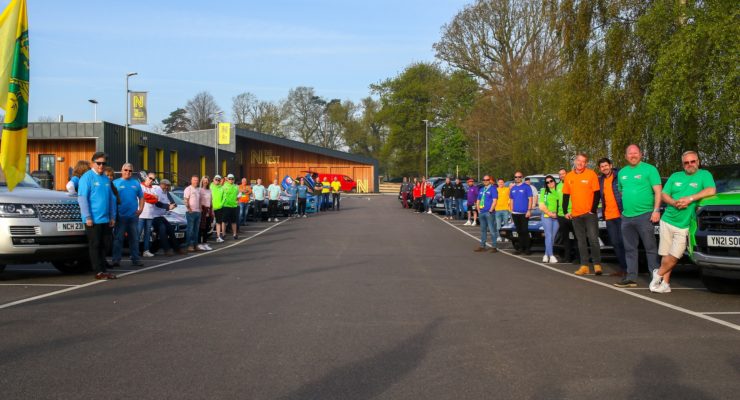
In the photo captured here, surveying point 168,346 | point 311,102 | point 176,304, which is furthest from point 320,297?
point 311,102

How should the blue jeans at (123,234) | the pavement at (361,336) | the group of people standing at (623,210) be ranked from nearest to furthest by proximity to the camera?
the pavement at (361,336) < the group of people standing at (623,210) < the blue jeans at (123,234)

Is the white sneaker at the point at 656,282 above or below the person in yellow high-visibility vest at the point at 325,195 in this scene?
below

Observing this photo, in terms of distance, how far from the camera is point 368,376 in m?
5.08

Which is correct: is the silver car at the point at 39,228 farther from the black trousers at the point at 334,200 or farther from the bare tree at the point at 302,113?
the bare tree at the point at 302,113

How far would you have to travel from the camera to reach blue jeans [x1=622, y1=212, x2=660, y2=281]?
9.63m

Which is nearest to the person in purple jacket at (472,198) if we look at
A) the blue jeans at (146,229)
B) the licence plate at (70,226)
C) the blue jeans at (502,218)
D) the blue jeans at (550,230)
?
the blue jeans at (502,218)

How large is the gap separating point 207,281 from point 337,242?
7.72 metres

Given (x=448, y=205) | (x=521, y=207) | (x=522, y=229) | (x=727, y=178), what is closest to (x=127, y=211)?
(x=521, y=207)

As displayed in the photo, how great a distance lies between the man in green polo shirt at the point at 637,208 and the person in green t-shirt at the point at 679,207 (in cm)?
26

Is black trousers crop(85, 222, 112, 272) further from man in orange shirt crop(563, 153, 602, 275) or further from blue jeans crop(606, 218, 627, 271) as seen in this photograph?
blue jeans crop(606, 218, 627, 271)

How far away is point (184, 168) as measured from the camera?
48438 mm

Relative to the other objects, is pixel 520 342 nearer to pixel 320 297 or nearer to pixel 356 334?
pixel 356 334

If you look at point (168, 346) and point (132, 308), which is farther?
point (132, 308)

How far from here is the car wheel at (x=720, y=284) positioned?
9219 mm
